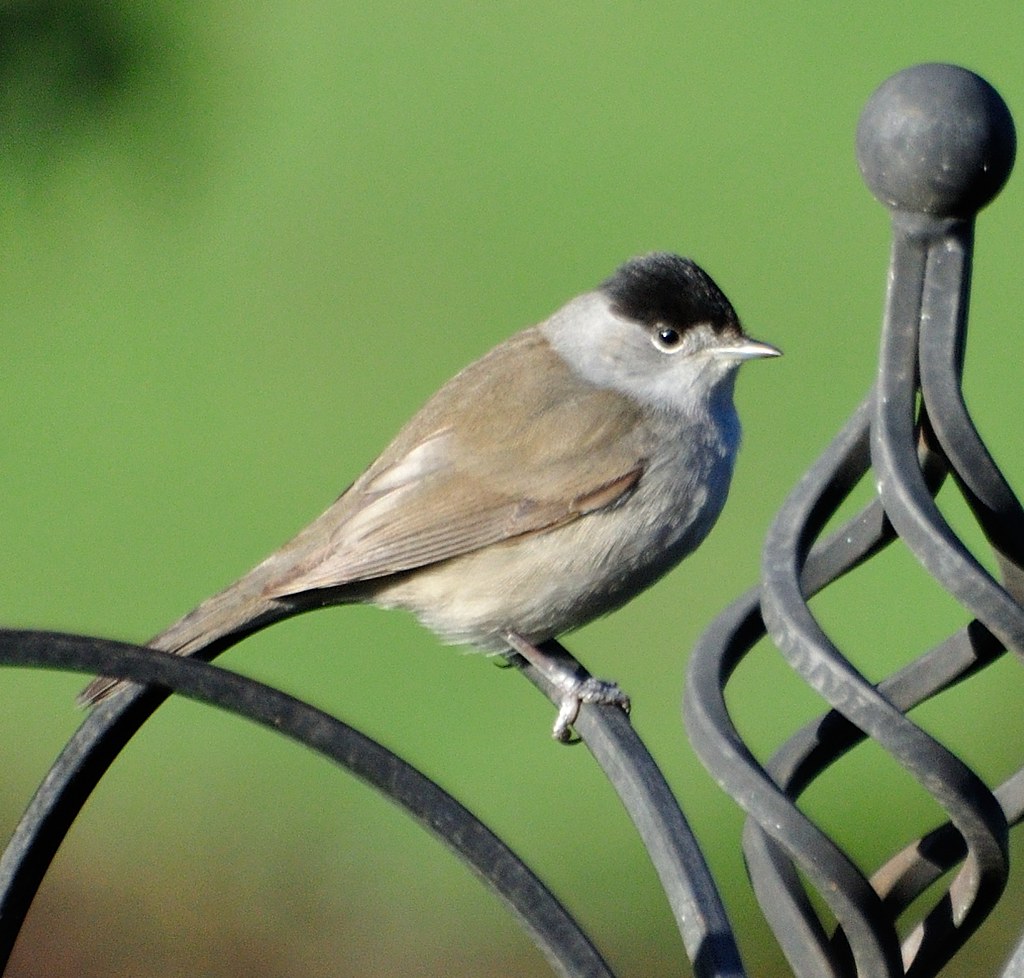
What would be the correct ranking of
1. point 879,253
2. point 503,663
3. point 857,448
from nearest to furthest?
1. point 857,448
2. point 503,663
3. point 879,253

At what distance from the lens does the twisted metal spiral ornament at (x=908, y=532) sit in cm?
161

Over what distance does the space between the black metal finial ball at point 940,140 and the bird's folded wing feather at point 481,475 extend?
1.79 meters

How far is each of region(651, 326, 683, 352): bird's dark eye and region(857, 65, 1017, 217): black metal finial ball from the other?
2.01m

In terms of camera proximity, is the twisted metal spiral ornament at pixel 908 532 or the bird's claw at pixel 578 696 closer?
the twisted metal spiral ornament at pixel 908 532

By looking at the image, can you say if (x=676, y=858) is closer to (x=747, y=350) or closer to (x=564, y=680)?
(x=564, y=680)

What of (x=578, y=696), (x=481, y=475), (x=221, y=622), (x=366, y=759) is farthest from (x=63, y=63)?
(x=366, y=759)

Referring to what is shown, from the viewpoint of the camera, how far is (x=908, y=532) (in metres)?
1.64

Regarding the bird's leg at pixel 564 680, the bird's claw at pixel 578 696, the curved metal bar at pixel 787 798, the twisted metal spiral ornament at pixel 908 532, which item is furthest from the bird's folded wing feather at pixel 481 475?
the twisted metal spiral ornament at pixel 908 532

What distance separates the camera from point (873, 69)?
7453 mm

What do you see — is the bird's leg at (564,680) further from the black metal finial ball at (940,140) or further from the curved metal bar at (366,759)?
the black metal finial ball at (940,140)

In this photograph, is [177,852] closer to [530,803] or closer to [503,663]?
[530,803]

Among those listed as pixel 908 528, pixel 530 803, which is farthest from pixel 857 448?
pixel 530 803

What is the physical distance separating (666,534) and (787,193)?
14.6ft

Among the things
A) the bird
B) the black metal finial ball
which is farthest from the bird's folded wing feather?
the black metal finial ball
